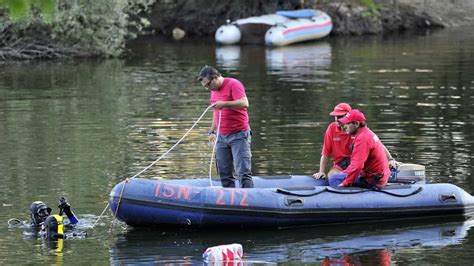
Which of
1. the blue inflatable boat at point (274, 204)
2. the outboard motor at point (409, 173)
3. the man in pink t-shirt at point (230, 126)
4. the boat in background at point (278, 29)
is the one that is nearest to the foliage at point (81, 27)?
the boat in background at point (278, 29)

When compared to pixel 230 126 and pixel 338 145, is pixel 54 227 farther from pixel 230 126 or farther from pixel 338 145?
pixel 338 145

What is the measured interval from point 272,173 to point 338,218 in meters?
3.16

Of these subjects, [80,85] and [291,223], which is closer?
[291,223]

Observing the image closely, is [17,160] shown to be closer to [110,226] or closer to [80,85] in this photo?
[110,226]

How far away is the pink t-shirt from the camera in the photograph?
44.1 ft

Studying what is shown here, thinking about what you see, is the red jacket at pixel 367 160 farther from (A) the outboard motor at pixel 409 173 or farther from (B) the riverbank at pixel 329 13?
(B) the riverbank at pixel 329 13

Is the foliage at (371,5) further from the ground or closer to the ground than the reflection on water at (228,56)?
further from the ground

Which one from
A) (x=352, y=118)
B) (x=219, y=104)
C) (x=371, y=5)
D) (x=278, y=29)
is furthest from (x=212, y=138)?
(x=371, y=5)

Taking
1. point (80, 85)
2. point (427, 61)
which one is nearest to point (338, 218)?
point (80, 85)

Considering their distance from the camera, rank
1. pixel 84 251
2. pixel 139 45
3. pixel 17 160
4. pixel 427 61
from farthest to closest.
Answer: pixel 139 45
pixel 427 61
pixel 17 160
pixel 84 251

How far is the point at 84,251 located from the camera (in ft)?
40.7

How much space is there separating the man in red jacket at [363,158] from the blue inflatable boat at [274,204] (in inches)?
5.2

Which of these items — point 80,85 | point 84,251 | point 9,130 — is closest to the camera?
point 84,251

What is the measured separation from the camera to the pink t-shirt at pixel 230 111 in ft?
44.1
